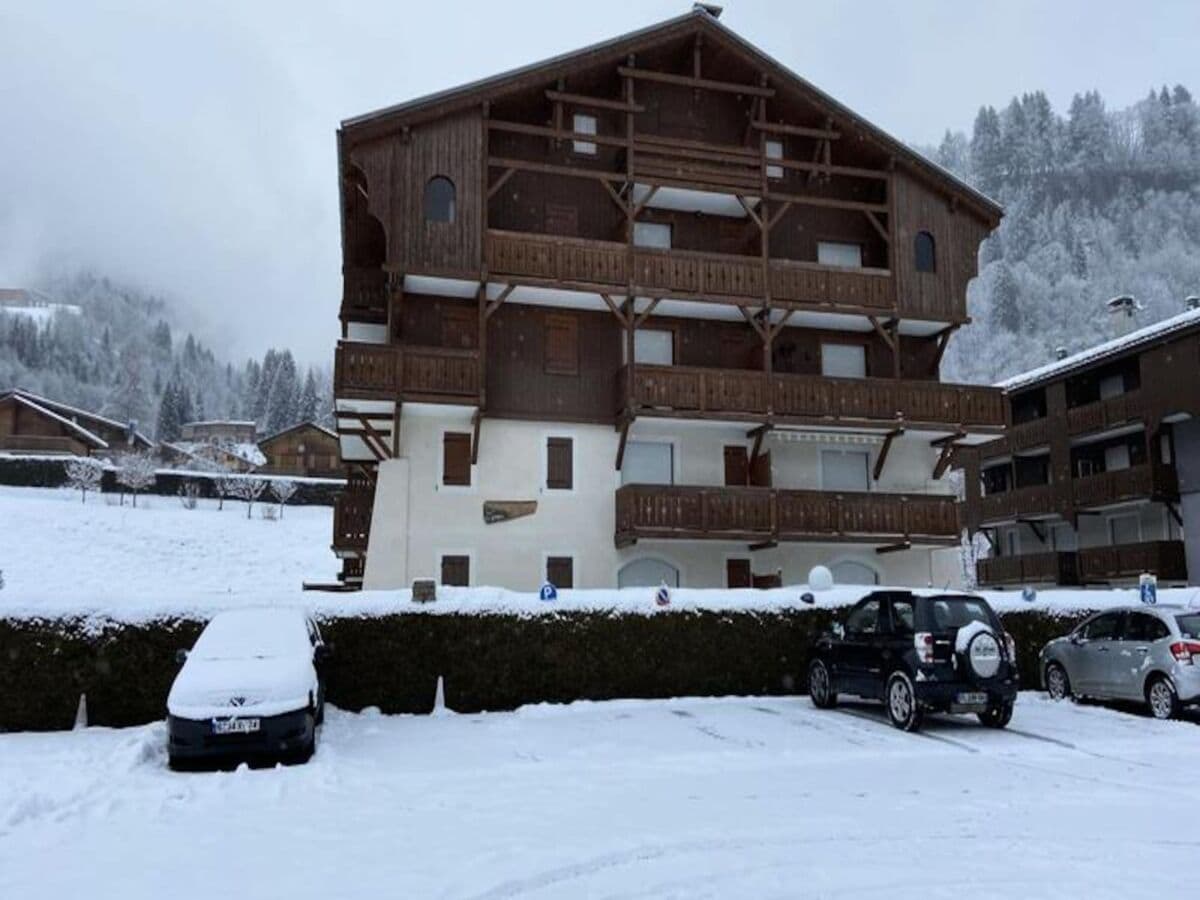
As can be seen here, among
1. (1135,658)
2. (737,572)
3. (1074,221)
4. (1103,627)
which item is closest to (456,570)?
(737,572)

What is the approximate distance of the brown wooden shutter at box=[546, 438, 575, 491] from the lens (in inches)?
1040

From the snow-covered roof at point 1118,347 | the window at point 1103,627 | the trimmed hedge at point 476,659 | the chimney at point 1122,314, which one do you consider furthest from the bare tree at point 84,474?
the window at point 1103,627

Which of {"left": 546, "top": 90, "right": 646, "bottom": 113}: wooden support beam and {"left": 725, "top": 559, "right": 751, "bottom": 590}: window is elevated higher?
{"left": 546, "top": 90, "right": 646, "bottom": 113}: wooden support beam

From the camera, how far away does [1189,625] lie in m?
15.1

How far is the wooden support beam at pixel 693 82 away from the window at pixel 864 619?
1735 centimetres

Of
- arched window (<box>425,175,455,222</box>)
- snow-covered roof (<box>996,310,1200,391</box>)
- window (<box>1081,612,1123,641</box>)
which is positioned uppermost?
arched window (<box>425,175,455,222</box>)

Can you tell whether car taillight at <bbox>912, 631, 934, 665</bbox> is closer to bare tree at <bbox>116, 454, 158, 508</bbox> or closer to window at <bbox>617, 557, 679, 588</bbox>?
window at <bbox>617, 557, 679, 588</bbox>

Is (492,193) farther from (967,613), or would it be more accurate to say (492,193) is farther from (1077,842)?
(1077,842)

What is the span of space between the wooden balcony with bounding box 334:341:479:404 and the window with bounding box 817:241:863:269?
11407 mm

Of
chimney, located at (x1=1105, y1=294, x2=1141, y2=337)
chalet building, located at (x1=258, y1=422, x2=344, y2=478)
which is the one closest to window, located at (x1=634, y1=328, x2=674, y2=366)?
chimney, located at (x1=1105, y1=294, x2=1141, y2=337)

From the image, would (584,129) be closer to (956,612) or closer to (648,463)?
(648,463)

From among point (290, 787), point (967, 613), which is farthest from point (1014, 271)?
point (290, 787)

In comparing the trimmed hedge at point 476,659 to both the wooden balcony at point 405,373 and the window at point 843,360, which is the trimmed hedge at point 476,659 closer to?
the wooden balcony at point 405,373

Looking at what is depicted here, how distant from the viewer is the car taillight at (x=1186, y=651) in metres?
14.9
